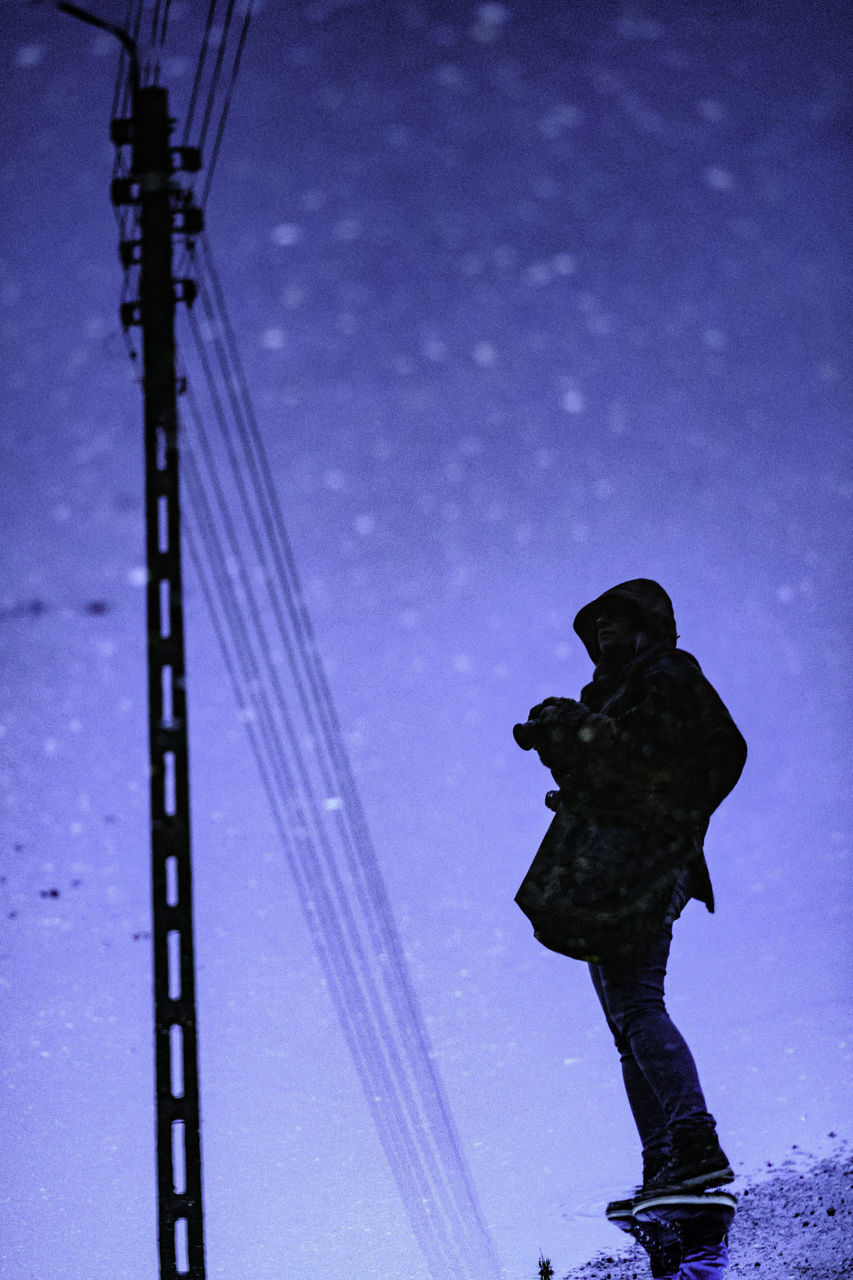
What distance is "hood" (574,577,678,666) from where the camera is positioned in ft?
12.2

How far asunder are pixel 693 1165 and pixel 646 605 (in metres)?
1.71

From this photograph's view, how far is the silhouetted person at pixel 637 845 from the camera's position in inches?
119

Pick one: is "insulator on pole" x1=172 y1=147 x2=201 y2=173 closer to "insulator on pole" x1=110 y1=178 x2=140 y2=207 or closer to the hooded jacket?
"insulator on pole" x1=110 y1=178 x2=140 y2=207

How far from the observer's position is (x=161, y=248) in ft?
19.4

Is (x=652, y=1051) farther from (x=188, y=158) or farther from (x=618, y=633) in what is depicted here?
(x=188, y=158)

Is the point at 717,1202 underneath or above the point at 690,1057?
underneath

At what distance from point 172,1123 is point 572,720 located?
2.15m

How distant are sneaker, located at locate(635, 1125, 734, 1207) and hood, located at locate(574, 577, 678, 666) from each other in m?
1.52

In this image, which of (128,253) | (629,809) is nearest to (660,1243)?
(629,809)

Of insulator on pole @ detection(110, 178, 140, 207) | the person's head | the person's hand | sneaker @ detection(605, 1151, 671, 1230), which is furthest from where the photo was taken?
insulator on pole @ detection(110, 178, 140, 207)

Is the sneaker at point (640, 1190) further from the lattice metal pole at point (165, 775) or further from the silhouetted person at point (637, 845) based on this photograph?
→ the lattice metal pole at point (165, 775)

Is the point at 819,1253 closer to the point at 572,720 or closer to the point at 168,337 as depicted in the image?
the point at 572,720

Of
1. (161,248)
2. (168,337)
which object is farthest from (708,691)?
(161,248)

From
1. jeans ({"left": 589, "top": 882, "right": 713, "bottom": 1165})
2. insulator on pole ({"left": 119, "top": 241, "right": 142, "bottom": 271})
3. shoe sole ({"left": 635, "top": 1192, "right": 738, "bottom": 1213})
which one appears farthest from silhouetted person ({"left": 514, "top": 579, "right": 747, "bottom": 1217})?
insulator on pole ({"left": 119, "top": 241, "right": 142, "bottom": 271})
